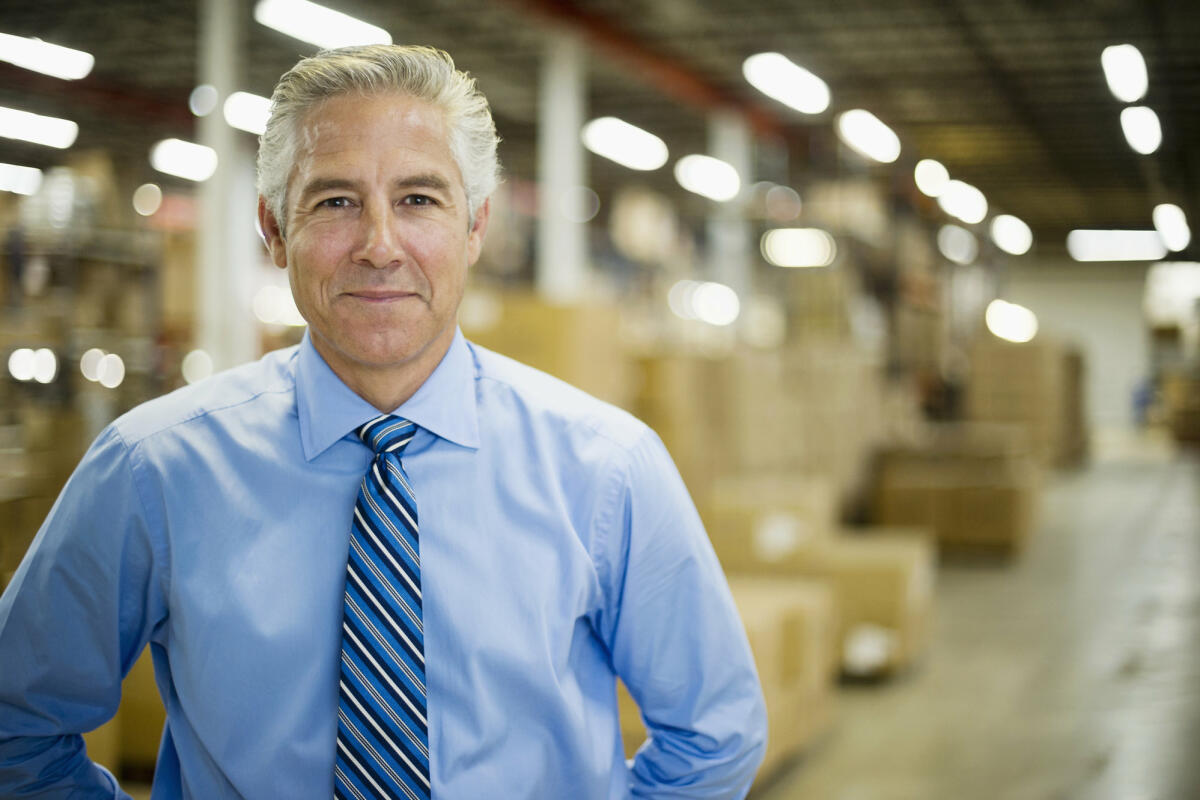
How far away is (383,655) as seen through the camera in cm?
125

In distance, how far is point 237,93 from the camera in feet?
23.9

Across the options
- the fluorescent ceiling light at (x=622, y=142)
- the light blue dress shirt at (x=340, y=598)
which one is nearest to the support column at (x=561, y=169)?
the fluorescent ceiling light at (x=622, y=142)

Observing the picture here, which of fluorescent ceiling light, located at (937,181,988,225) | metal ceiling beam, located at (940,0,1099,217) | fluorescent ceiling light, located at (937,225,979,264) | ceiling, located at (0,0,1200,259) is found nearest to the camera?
ceiling, located at (0,0,1200,259)

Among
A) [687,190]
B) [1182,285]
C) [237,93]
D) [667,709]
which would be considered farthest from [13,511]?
[1182,285]

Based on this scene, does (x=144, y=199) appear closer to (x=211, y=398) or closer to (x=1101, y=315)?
(x=211, y=398)

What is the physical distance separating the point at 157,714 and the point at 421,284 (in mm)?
2309

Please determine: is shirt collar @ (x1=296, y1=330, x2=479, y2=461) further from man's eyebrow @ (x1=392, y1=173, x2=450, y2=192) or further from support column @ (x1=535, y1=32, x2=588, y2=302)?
support column @ (x1=535, y1=32, x2=588, y2=302)

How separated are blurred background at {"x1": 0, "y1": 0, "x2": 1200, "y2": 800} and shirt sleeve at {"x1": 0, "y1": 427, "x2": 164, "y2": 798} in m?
0.97

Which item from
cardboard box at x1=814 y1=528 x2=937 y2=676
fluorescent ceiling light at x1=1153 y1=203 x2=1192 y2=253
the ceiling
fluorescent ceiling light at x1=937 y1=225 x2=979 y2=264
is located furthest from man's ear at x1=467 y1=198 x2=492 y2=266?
fluorescent ceiling light at x1=937 y1=225 x2=979 y2=264

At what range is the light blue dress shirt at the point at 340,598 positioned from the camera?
1252 mm

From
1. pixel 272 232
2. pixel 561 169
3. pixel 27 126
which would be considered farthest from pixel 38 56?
pixel 561 169

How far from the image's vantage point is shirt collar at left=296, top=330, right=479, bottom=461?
1314mm

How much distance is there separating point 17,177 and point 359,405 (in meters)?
2.51

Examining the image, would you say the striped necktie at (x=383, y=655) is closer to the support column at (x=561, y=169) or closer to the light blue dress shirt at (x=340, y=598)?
the light blue dress shirt at (x=340, y=598)
